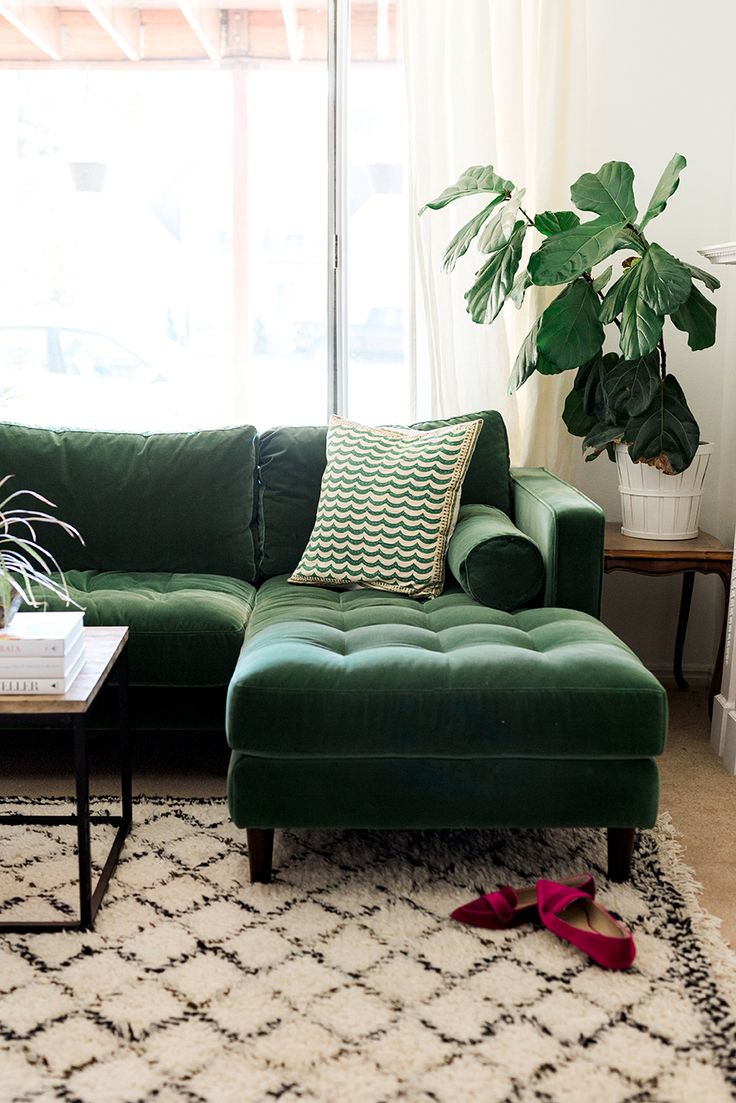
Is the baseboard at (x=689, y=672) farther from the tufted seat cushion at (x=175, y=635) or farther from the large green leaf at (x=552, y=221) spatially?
the tufted seat cushion at (x=175, y=635)

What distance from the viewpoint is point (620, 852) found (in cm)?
226

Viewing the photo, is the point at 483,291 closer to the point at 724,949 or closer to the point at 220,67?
the point at 220,67

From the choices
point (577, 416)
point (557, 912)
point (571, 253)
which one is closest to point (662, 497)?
point (577, 416)

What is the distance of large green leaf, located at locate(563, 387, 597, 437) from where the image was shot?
131 inches

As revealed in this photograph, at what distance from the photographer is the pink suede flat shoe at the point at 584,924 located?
6.40ft

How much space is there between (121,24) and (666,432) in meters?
2.19

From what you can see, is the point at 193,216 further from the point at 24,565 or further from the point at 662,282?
the point at 24,565

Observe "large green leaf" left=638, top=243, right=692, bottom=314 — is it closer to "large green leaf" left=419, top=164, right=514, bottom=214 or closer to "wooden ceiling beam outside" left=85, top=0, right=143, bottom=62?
"large green leaf" left=419, top=164, right=514, bottom=214

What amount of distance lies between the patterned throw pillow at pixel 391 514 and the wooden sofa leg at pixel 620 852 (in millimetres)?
832

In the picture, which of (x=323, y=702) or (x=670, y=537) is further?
(x=670, y=537)

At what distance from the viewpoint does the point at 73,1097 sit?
1595 millimetres

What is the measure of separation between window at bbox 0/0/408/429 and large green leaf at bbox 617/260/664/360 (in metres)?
0.96

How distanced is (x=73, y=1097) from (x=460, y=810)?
2.86 feet

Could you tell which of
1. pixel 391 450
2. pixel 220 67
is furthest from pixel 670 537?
pixel 220 67
